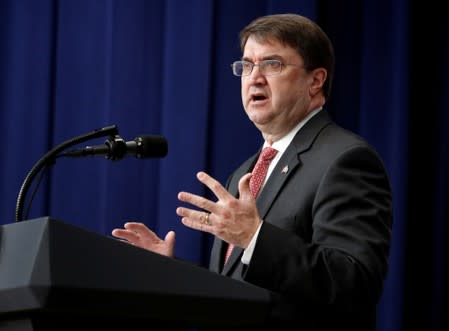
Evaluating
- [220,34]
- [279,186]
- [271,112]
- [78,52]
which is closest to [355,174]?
[279,186]

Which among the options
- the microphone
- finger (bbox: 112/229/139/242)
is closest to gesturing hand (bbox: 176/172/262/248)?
the microphone

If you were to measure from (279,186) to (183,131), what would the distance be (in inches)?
47.6

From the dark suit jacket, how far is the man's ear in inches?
7.4

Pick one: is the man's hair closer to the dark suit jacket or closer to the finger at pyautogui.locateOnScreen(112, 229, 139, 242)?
the dark suit jacket

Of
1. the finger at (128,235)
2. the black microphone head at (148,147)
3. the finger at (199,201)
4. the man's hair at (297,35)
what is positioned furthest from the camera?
the man's hair at (297,35)

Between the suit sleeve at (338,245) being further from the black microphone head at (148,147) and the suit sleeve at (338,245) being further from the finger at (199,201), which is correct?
the black microphone head at (148,147)

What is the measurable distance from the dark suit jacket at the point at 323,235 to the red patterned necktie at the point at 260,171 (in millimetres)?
83

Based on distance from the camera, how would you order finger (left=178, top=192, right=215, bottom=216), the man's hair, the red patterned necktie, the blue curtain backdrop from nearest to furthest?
finger (left=178, top=192, right=215, bottom=216) → the red patterned necktie → the man's hair → the blue curtain backdrop

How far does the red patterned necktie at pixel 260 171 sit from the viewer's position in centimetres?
200

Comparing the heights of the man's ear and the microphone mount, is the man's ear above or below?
above

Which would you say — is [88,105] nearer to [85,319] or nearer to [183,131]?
[183,131]

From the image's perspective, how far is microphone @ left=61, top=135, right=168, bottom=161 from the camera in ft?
4.94

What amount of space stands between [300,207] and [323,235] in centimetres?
15

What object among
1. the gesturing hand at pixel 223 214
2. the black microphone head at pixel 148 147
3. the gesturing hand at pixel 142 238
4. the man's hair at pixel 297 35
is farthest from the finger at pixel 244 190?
the man's hair at pixel 297 35
